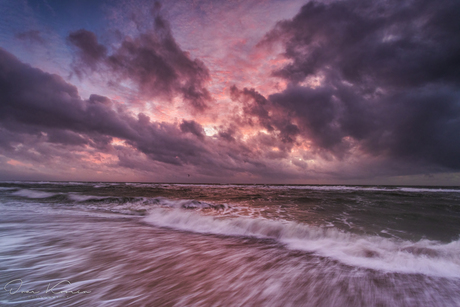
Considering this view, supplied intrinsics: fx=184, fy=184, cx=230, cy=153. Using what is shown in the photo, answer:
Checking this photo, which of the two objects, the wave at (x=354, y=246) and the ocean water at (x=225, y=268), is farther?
the wave at (x=354, y=246)

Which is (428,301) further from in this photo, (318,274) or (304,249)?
(304,249)

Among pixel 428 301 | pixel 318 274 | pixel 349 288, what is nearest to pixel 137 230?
pixel 318 274
